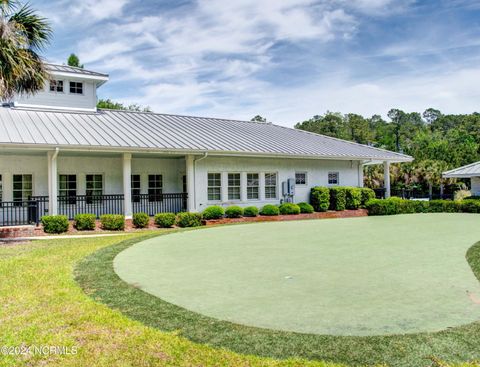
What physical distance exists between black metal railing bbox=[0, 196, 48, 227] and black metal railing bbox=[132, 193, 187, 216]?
12.6 feet

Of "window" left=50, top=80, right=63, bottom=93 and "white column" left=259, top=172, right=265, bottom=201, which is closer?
"window" left=50, top=80, right=63, bottom=93

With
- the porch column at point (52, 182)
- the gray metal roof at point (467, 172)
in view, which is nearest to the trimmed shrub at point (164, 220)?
the porch column at point (52, 182)

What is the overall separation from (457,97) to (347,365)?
152 ft

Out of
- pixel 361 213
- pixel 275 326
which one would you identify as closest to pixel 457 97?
pixel 361 213

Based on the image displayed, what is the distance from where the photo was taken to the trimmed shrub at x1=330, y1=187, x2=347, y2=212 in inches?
870

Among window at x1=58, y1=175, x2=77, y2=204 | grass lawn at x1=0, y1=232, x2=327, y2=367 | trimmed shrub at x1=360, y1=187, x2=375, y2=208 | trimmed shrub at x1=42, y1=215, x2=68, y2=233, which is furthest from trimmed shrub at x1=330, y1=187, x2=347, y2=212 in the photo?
grass lawn at x1=0, y1=232, x2=327, y2=367

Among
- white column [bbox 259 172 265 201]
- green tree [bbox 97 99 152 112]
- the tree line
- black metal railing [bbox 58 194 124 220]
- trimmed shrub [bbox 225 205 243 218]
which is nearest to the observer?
black metal railing [bbox 58 194 124 220]

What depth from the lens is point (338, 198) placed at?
22109mm

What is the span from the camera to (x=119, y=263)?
869 centimetres

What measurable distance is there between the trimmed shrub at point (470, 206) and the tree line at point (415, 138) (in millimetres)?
9935

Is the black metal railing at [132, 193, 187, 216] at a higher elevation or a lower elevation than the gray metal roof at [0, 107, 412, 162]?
lower

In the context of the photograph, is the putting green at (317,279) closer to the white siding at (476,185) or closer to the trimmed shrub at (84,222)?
the trimmed shrub at (84,222)

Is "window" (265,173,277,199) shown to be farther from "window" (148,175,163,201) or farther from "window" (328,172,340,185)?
"window" (148,175,163,201)

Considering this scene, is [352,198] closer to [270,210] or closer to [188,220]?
[270,210]
